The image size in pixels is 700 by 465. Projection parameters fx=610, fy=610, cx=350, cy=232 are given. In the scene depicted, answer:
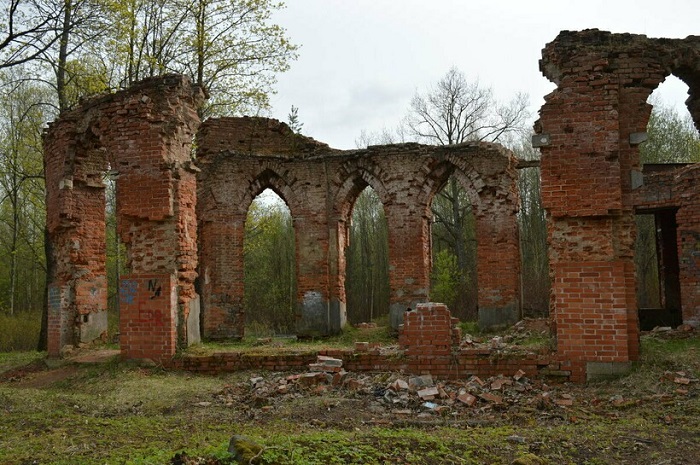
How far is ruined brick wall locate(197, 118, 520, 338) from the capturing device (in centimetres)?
1638

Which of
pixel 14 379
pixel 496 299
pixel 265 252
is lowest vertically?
pixel 14 379

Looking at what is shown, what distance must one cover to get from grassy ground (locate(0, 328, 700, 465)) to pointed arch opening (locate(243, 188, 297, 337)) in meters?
17.8

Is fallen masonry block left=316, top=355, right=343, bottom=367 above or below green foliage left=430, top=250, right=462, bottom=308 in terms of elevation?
below

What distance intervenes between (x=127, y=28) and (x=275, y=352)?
38.0 feet

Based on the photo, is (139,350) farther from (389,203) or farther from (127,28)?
(127,28)

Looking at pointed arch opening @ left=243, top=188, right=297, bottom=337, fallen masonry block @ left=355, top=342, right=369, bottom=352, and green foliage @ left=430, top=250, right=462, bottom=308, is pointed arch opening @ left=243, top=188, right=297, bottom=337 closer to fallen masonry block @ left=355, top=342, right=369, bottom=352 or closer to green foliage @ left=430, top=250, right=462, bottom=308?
green foliage @ left=430, top=250, right=462, bottom=308

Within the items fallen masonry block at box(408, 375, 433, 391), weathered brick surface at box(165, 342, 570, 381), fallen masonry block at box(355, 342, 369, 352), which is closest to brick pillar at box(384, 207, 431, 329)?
fallen masonry block at box(355, 342, 369, 352)

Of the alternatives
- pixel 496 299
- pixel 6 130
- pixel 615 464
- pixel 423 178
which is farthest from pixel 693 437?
pixel 6 130

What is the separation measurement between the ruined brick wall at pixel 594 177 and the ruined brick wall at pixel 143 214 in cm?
636

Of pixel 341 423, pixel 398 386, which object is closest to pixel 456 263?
pixel 398 386

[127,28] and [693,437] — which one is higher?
[127,28]

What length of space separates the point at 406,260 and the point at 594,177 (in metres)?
8.16

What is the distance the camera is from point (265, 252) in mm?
31812

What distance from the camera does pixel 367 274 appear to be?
3200 centimetres
